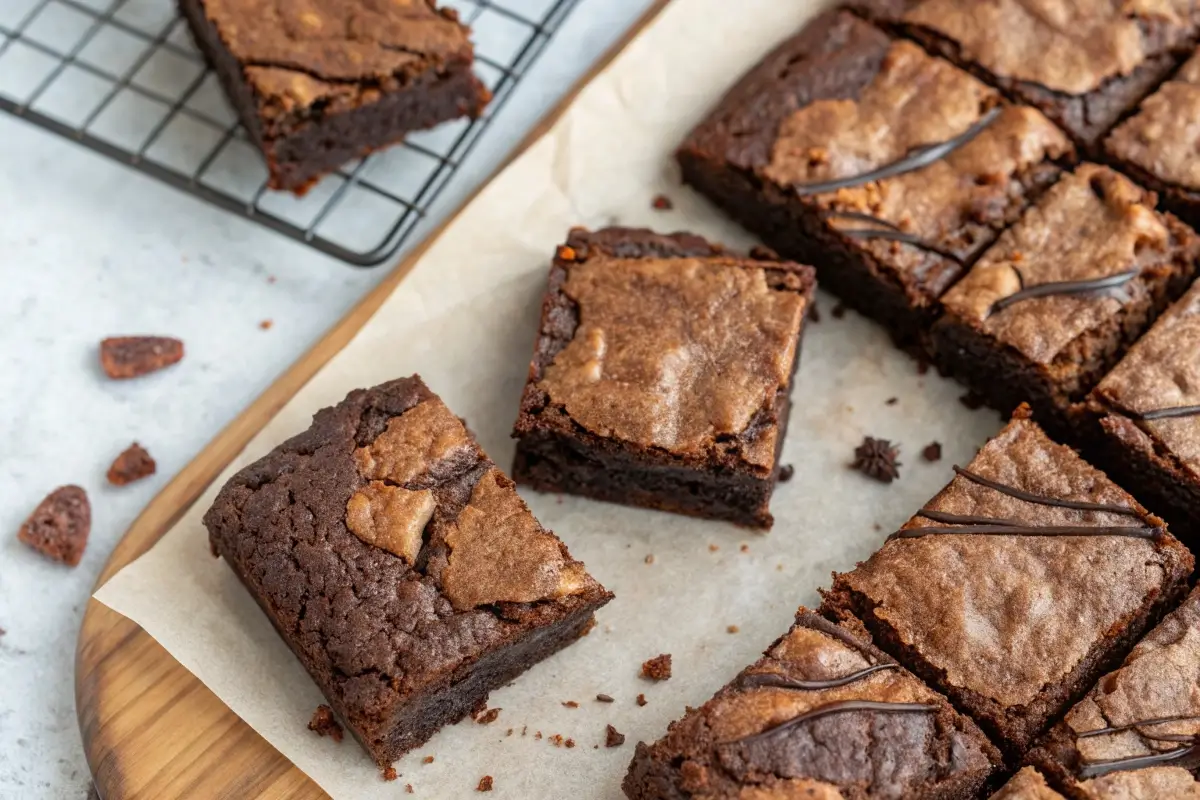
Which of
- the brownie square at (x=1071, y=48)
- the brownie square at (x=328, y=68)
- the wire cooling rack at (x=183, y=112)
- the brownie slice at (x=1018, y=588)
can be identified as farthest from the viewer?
the wire cooling rack at (x=183, y=112)

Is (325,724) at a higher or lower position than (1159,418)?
Answer: lower

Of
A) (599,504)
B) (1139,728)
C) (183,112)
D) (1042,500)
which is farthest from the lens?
(183,112)

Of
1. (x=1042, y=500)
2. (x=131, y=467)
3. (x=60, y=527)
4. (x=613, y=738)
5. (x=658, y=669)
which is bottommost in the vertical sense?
(x=60, y=527)

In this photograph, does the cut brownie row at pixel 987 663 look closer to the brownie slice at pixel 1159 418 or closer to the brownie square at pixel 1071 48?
the brownie slice at pixel 1159 418

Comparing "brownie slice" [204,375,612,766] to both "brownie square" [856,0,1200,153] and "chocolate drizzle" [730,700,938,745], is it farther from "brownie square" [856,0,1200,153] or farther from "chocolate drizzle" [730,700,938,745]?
"brownie square" [856,0,1200,153]

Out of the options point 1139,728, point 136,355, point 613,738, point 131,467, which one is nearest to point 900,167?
point 1139,728

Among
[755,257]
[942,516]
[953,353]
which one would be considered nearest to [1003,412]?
[953,353]

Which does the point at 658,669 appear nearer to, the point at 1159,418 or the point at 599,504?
the point at 599,504

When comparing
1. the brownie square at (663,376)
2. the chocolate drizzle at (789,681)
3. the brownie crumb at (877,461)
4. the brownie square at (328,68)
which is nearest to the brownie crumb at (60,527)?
the brownie square at (328,68)
